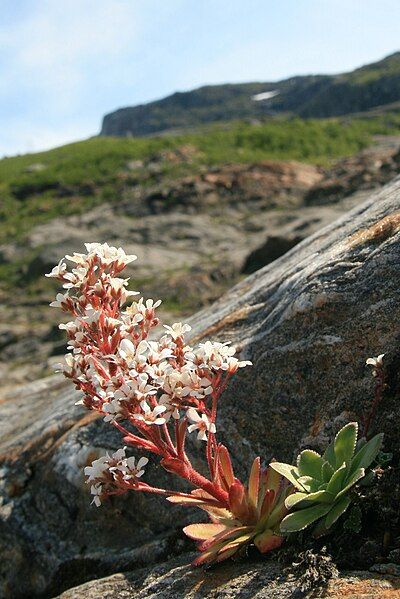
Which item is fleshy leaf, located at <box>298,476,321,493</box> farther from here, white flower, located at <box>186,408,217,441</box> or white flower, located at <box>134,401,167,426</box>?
white flower, located at <box>134,401,167,426</box>

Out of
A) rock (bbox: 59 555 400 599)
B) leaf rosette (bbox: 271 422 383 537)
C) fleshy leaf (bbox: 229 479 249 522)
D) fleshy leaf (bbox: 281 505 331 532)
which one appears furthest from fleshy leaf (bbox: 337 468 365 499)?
fleshy leaf (bbox: 229 479 249 522)

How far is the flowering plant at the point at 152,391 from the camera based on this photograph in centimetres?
309

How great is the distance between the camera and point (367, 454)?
3074 millimetres

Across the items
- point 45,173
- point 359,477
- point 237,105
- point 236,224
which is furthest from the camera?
point 237,105

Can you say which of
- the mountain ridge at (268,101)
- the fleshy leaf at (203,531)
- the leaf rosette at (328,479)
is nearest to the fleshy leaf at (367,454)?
the leaf rosette at (328,479)

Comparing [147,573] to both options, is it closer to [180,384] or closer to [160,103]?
[180,384]

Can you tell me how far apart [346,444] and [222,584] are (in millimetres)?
906

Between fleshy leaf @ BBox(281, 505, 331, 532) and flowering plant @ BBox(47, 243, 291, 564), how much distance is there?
0.64 feet

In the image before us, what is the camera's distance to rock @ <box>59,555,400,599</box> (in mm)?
2715

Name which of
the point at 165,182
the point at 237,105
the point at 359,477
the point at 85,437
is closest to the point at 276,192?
the point at 165,182

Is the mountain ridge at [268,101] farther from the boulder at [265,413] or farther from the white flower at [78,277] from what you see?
the white flower at [78,277]

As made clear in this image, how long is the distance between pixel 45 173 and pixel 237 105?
95835 millimetres

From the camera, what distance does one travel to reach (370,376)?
11.8ft

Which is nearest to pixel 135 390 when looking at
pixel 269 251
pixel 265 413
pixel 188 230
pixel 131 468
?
pixel 131 468
